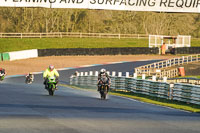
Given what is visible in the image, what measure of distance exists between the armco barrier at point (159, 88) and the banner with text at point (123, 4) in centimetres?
1122

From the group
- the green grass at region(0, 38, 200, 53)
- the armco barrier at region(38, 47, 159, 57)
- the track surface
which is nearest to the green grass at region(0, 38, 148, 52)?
the green grass at region(0, 38, 200, 53)

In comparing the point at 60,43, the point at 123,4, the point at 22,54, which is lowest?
the point at 22,54

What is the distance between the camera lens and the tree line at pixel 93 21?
284 ft

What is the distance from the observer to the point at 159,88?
23.4m

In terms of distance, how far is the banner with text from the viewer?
42.0 meters

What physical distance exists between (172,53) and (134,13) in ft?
132

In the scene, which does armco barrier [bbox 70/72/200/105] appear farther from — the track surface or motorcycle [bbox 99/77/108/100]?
the track surface

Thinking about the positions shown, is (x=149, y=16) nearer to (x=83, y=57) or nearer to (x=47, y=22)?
(x=47, y=22)

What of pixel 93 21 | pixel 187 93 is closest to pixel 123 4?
pixel 187 93

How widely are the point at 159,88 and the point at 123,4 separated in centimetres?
2115

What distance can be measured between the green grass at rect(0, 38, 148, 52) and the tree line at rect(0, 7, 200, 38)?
14690 millimetres

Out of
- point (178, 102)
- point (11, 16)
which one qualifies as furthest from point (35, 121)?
point (11, 16)

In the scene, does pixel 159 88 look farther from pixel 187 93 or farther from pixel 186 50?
pixel 186 50

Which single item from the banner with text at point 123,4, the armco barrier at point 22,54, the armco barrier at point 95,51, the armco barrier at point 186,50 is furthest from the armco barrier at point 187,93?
the armco barrier at point 186,50
